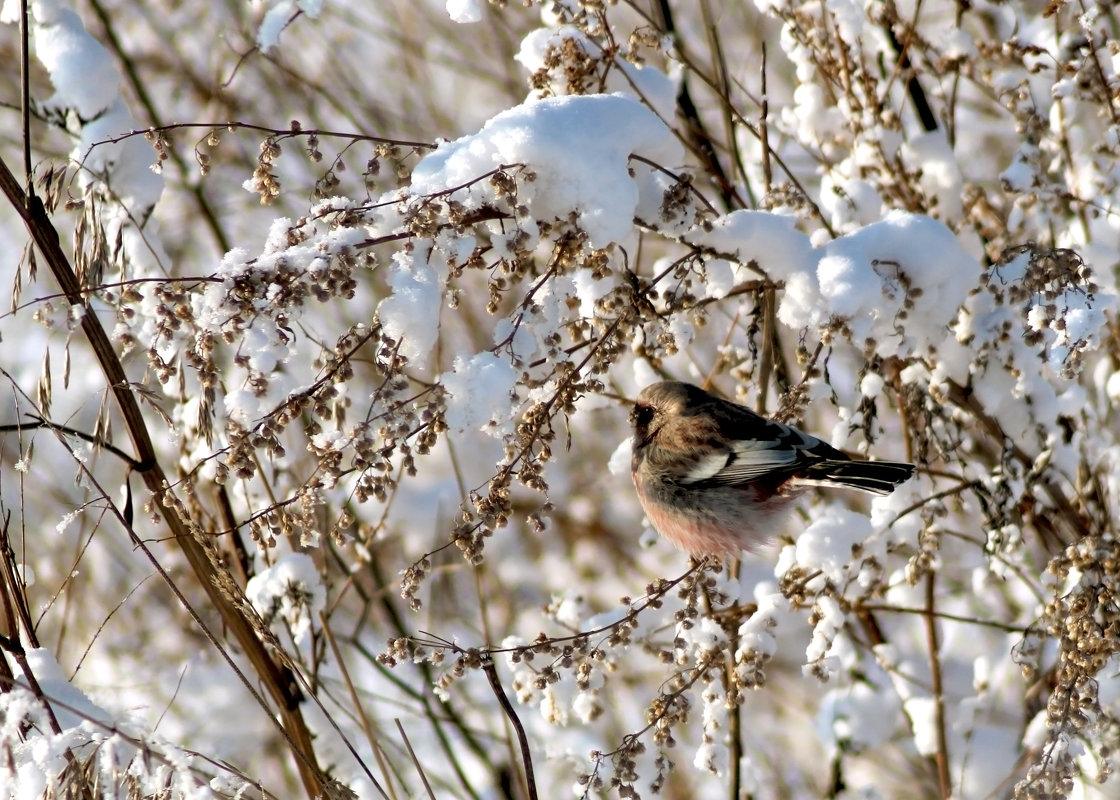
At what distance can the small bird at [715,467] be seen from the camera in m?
3.48

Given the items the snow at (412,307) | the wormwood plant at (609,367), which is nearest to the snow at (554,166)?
the wormwood plant at (609,367)

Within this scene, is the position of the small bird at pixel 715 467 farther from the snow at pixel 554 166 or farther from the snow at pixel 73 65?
the snow at pixel 73 65

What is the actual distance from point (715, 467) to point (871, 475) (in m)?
0.66

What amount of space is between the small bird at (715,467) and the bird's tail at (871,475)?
0.26 feet

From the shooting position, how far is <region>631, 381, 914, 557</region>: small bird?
137 inches

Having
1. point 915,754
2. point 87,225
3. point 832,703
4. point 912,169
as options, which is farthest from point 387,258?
point 915,754

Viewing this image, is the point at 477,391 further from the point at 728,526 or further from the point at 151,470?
the point at 728,526

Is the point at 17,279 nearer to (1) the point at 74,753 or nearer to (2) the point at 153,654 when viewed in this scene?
(1) the point at 74,753

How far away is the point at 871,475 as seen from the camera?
3139 millimetres

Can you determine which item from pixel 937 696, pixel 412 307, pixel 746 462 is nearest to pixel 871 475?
pixel 746 462

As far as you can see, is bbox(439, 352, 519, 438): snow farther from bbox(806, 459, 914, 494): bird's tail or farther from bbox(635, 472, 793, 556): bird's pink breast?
bbox(635, 472, 793, 556): bird's pink breast

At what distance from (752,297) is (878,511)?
75 centimetres

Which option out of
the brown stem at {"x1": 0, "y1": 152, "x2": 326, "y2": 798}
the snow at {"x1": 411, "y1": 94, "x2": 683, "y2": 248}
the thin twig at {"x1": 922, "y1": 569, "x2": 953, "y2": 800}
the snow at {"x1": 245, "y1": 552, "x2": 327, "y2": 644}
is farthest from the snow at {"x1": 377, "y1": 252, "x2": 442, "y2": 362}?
the thin twig at {"x1": 922, "y1": 569, "x2": 953, "y2": 800}

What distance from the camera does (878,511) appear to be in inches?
130
